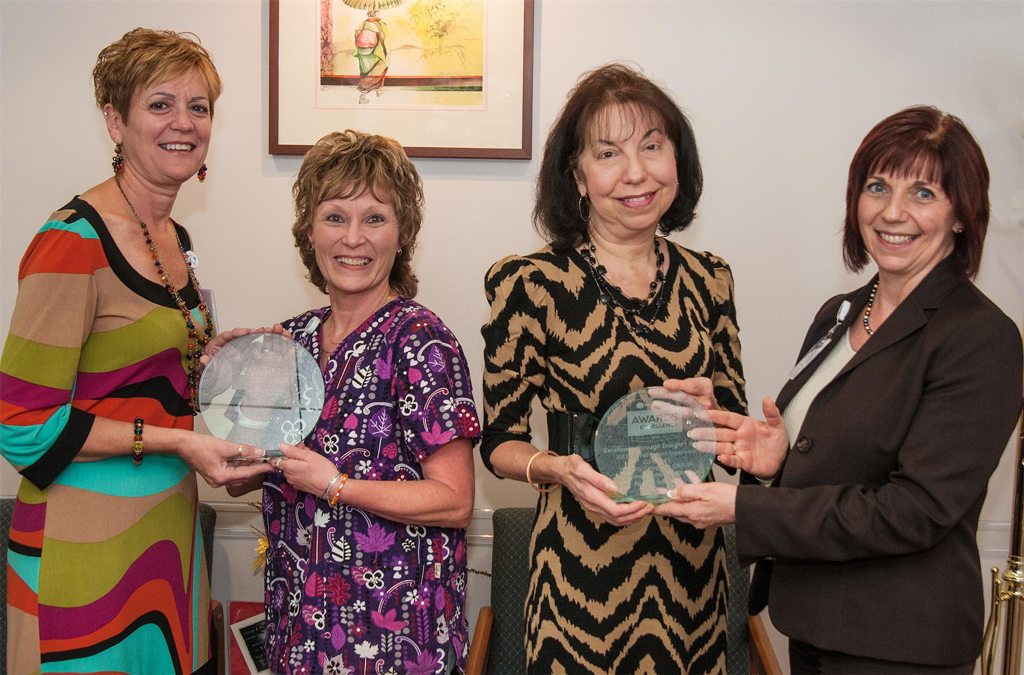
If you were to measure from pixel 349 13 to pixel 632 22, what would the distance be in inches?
36.9

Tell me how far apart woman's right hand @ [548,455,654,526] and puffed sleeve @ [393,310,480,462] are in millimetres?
216

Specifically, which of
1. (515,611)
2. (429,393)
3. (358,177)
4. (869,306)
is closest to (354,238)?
(358,177)

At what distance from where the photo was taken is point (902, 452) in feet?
5.02

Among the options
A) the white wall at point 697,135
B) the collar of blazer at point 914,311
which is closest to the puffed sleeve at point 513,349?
the collar of blazer at point 914,311

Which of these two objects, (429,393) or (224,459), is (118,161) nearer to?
(224,459)

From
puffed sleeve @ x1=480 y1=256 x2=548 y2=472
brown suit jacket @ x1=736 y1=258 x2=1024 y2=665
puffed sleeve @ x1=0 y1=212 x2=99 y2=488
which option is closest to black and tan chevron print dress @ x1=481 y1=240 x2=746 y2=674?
puffed sleeve @ x1=480 y1=256 x2=548 y2=472

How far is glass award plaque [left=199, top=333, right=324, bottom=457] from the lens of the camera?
5.84 feet

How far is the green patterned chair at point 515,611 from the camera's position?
2631 millimetres

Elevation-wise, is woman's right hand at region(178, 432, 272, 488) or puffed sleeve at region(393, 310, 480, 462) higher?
puffed sleeve at region(393, 310, 480, 462)

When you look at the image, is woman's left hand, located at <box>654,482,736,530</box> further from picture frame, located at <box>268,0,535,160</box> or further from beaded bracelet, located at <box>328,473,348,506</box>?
picture frame, located at <box>268,0,535,160</box>

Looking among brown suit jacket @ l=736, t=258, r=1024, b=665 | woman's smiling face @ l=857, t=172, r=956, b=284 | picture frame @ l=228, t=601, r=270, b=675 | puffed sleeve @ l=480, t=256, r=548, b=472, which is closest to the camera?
brown suit jacket @ l=736, t=258, r=1024, b=665

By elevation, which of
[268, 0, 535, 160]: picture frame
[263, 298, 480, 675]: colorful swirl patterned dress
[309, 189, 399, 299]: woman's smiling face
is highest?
[268, 0, 535, 160]: picture frame

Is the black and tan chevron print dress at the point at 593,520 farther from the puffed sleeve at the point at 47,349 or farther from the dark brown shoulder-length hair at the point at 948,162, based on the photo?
the puffed sleeve at the point at 47,349

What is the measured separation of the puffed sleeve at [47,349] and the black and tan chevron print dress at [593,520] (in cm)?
81
